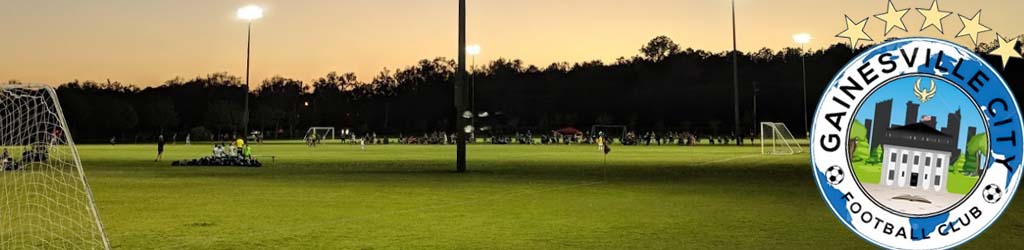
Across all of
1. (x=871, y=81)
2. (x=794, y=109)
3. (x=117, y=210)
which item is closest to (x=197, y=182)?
(x=117, y=210)

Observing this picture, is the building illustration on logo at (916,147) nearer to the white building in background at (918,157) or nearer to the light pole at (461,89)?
the white building in background at (918,157)

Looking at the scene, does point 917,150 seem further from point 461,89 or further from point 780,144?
point 780,144

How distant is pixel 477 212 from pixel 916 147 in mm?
11776

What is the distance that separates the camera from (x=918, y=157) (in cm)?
396

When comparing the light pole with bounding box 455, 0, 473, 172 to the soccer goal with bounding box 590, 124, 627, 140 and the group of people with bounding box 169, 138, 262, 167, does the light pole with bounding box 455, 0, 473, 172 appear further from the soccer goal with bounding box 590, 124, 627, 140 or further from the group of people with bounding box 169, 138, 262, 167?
the soccer goal with bounding box 590, 124, 627, 140

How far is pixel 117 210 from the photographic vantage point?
16109 mm

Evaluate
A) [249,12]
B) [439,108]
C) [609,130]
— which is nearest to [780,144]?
[249,12]

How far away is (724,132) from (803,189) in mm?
93933

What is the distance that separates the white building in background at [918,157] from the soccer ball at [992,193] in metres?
0.18

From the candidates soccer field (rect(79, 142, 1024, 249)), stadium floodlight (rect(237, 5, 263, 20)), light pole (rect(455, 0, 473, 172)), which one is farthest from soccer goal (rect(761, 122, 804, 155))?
stadium floodlight (rect(237, 5, 263, 20))

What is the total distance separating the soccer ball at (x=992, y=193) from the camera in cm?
395

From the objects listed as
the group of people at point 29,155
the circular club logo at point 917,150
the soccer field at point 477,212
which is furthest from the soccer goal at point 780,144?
the circular club logo at point 917,150

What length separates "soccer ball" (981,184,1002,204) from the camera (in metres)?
3.95

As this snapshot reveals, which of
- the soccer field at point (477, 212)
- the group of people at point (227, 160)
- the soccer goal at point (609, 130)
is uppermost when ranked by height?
the soccer goal at point (609, 130)
